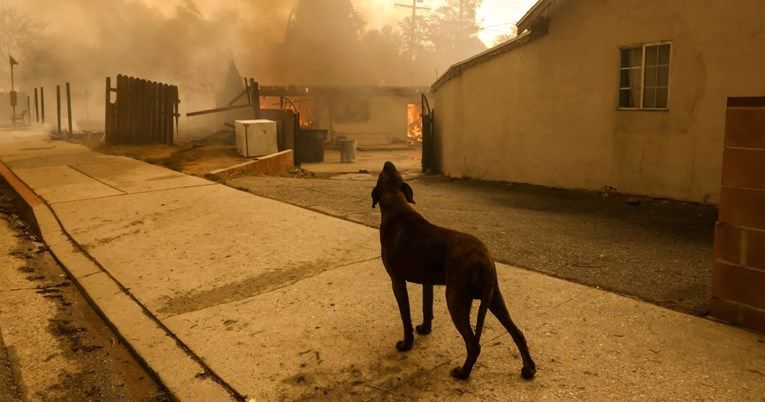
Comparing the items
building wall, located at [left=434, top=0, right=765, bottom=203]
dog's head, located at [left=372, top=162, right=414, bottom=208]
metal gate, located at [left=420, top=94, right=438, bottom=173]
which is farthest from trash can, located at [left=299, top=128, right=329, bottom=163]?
dog's head, located at [left=372, top=162, right=414, bottom=208]

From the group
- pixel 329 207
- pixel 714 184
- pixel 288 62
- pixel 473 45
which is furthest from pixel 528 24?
pixel 473 45

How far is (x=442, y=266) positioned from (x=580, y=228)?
445 cm

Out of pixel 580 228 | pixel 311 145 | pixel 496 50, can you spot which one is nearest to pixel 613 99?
pixel 496 50

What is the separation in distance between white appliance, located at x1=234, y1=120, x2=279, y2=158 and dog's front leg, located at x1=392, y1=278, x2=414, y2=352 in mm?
10286

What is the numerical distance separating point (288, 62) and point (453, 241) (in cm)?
4229

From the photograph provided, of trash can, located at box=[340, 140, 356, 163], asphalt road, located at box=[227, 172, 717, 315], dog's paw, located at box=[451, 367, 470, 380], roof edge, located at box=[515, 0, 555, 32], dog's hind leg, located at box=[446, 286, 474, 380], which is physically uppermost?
roof edge, located at box=[515, 0, 555, 32]

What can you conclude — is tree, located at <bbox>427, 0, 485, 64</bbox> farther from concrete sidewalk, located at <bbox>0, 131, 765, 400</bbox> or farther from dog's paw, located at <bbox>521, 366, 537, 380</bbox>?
dog's paw, located at <bbox>521, 366, 537, 380</bbox>

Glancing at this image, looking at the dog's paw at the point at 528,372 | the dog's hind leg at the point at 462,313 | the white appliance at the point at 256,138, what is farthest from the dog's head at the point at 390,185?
the white appliance at the point at 256,138

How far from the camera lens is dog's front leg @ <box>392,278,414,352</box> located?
2771 mm

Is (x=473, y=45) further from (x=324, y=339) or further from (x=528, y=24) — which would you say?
(x=324, y=339)

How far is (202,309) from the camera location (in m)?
3.65

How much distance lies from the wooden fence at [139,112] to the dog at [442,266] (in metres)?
12.9

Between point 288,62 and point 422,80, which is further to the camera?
point 422,80

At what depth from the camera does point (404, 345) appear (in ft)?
9.61
